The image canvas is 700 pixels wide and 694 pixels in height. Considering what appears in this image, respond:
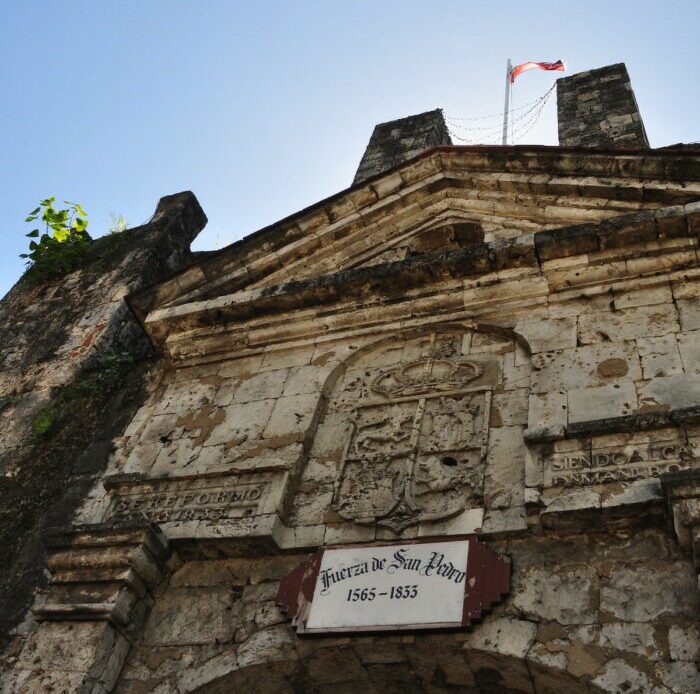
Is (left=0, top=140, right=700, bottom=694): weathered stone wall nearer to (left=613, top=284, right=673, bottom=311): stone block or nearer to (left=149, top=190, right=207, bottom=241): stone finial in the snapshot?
(left=613, top=284, right=673, bottom=311): stone block

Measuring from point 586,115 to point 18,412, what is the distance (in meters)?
6.84

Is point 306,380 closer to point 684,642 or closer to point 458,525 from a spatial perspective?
point 458,525

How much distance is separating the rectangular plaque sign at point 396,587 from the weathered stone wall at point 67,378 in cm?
213

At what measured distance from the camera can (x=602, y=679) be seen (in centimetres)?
387

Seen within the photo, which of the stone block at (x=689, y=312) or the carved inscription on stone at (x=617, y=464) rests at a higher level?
the stone block at (x=689, y=312)

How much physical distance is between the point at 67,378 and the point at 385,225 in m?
3.23

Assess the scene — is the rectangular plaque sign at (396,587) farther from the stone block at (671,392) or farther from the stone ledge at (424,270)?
the stone ledge at (424,270)

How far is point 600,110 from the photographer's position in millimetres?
9469

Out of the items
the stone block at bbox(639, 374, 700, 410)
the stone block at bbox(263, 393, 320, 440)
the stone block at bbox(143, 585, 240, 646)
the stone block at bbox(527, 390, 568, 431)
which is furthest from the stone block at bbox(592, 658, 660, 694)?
the stone block at bbox(263, 393, 320, 440)

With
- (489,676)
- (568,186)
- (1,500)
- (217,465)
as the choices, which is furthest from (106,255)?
(489,676)

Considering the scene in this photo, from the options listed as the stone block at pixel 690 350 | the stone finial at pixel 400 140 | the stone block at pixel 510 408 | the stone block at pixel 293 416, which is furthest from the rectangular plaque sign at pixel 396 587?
the stone finial at pixel 400 140

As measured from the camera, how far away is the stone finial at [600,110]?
899 centimetres

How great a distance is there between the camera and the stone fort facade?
4.30 m

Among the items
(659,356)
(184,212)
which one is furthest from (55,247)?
(659,356)
